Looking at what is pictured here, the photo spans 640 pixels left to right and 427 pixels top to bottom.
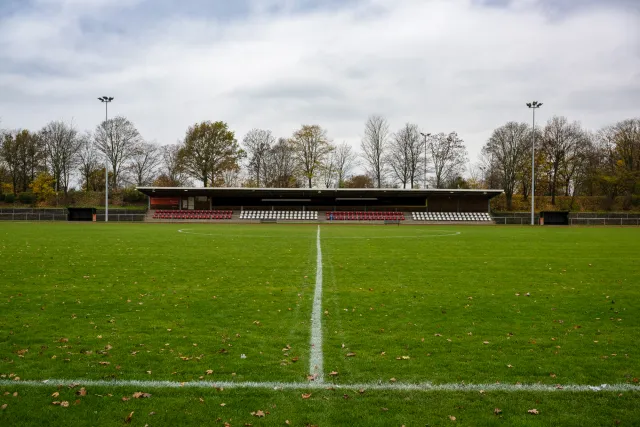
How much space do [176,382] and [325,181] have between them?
68.5m

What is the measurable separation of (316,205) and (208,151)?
59.1 feet

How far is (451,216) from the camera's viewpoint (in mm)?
54719

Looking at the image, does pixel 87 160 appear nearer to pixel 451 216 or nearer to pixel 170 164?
pixel 170 164

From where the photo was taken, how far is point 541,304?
8430 millimetres

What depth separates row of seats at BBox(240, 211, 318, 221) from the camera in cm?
5525

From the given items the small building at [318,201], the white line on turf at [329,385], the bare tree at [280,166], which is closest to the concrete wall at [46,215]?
the small building at [318,201]

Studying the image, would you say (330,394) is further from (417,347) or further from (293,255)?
(293,255)

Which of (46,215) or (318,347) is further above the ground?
(46,215)

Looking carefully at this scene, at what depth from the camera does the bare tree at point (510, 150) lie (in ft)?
211

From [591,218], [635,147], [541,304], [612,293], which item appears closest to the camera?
[541,304]

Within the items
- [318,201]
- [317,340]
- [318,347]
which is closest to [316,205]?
[318,201]

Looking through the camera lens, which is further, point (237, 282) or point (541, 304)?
point (237, 282)

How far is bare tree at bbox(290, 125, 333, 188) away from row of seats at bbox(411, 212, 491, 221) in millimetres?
19316

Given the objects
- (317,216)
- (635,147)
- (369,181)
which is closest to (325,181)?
(369,181)
